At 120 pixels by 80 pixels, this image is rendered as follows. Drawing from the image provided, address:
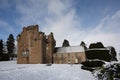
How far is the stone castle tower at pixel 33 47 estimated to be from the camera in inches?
2103

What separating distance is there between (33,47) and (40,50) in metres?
3.37

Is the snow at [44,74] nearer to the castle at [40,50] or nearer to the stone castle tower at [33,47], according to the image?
the stone castle tower at [33,47]

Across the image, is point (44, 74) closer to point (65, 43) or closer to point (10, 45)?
point (10, 45)

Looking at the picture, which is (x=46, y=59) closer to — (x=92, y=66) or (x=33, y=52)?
(x=33, y=52)

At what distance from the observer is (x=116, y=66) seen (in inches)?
559

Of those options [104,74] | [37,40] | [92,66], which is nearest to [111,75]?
[104,74]

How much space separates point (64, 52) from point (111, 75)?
153 ft

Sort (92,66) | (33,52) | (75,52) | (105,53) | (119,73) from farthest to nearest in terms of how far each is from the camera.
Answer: (75,52)
(33,52)
(105,53)
(92,66)
(119,73)

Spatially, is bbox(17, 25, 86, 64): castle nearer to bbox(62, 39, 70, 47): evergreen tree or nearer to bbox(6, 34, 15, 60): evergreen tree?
bbox(62, 39, 70, 47): evergreen tree

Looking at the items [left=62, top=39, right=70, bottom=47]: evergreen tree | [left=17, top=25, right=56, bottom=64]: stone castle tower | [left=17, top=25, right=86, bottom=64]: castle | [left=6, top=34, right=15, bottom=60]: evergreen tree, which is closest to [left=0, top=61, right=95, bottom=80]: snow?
[left=17, top=25, right=56, bottom=64]: stone castle tower

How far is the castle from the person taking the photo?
176ft

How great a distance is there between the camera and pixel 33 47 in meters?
54.4

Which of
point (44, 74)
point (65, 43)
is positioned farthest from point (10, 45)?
point (44, 74)

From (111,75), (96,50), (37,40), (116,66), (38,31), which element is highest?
(38,31)
